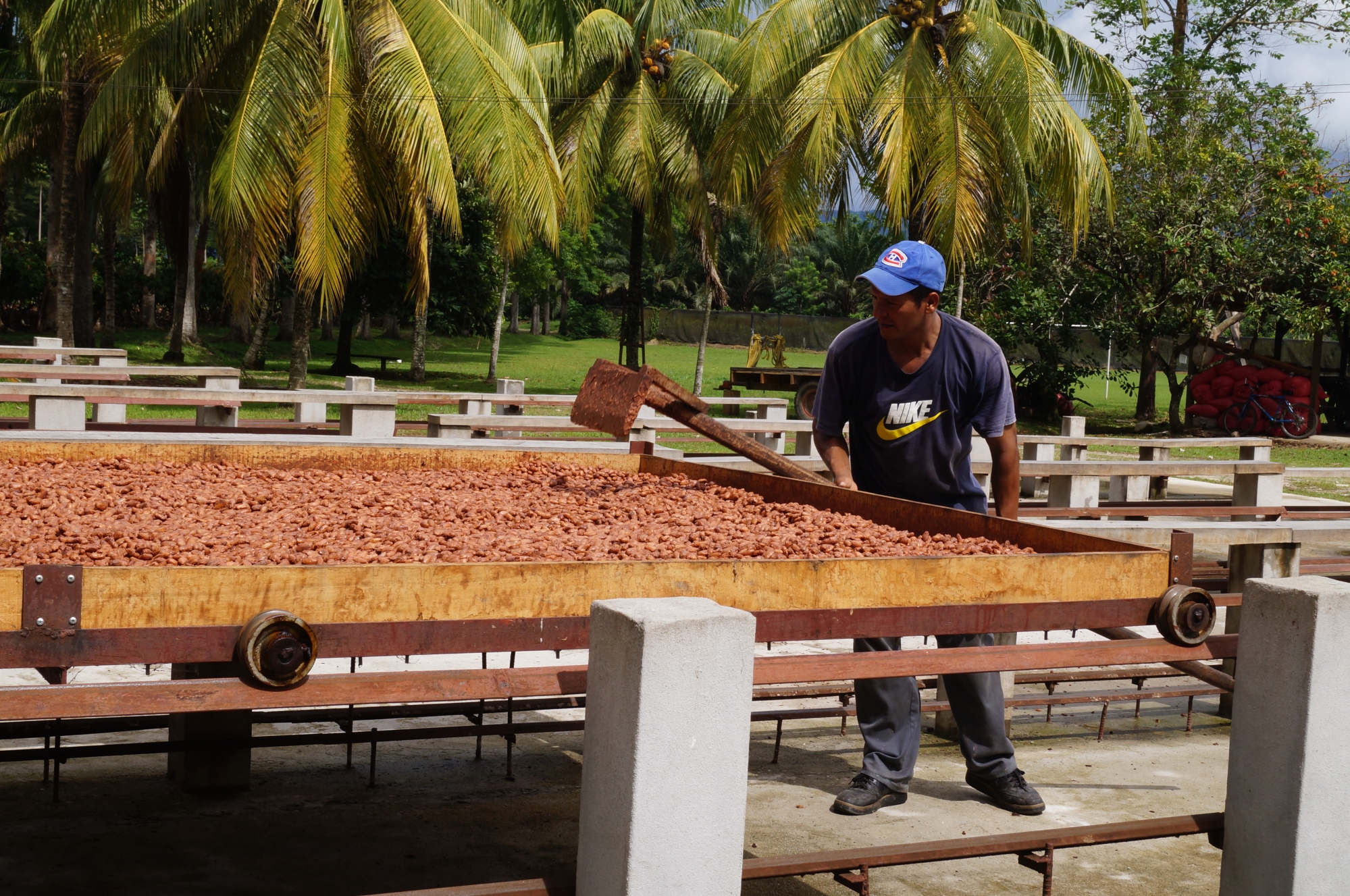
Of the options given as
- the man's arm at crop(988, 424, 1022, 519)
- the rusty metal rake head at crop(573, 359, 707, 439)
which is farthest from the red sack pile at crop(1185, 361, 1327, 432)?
the rusty metal rake head at crop(573, 359, 707, 439)

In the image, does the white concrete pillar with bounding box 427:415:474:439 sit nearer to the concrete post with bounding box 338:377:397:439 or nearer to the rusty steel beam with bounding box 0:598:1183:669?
the concrete post with bounding box 338:377:397:439

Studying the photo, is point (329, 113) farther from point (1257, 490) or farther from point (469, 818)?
point (469, 818)

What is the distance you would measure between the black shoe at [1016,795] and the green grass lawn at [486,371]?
39.4 ft

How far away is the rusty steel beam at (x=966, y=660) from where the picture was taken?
2818mm

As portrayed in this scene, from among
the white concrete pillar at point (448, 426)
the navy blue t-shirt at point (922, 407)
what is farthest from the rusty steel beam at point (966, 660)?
the white concrete pillar at point (448, 426)

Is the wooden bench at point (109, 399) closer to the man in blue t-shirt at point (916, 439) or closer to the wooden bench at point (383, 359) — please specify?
the man in blue t-shirt at point (916, 439)

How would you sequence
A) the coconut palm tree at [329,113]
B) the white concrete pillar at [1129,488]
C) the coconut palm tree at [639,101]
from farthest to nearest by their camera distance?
the coconut palm tree at [639,101] < the coconut palm tree at [329,113] < the white concrete pillar at [1129,488]

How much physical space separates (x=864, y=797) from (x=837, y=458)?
1.14 metres

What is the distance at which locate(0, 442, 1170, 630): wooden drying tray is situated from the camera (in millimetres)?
2326

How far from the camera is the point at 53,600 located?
2.22 meters

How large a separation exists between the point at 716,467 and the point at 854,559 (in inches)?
81.1

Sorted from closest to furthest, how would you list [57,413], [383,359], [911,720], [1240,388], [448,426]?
[911,720], [57,413], [448,426], [1240,388], [383,359]

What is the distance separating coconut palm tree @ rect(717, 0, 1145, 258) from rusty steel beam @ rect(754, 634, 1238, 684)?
1342 centimetres

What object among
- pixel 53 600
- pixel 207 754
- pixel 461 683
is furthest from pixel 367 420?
pixel 53 600
